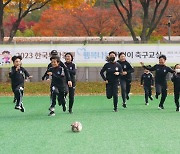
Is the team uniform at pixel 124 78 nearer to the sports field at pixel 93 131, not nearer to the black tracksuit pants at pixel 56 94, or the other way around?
the sports field at pixel 93 131

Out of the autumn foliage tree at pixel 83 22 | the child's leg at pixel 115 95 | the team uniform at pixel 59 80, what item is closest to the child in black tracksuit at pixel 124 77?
the child's leg at pixel 115 95

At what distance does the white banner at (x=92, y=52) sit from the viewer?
21.6 m

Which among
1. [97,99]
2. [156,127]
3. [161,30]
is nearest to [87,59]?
[97,99]

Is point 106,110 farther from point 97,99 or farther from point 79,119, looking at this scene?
point 97,99

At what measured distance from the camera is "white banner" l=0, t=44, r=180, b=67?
70.8ft

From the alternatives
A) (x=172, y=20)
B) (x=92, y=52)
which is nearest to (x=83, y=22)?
(x=172, y=20)

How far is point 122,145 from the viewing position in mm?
8188

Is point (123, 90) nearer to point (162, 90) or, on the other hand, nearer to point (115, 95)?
point (115, 95)

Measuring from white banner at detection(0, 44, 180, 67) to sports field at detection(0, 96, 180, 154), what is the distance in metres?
6.31

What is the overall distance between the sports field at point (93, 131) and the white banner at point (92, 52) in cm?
631

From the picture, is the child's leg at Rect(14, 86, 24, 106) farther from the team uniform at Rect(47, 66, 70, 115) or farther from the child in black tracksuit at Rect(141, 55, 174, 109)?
the child in black tracksuit at Rect(141, 55, 174, 109)

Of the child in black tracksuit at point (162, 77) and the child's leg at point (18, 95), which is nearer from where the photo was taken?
the child's leg at point (18, 95)

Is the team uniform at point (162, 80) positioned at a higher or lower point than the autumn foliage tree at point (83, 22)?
lower

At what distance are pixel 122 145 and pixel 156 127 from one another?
2.48 meters
